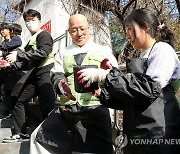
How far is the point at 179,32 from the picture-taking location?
7.61 meters

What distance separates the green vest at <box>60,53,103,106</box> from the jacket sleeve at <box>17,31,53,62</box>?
0.73m

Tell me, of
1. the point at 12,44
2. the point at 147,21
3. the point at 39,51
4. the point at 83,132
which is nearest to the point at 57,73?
the point at 83,132

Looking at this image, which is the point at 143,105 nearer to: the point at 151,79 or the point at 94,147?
the point at 151,79

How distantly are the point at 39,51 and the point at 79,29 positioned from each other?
0.78 meters

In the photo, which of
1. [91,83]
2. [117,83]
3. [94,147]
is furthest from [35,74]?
[117,83]

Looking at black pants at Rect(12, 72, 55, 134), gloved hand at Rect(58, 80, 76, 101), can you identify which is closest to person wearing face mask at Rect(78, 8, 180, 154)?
gloved hand at Rect(58, 80, 76, 101)

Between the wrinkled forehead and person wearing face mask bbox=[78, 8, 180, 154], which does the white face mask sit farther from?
person wearing face mask bbox=[78, 8, 180, 154]

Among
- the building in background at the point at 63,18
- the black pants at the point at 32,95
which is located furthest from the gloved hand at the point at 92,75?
the building in background at the point at 63,18

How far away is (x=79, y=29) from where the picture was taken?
2504 mm

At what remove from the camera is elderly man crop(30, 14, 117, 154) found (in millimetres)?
2371

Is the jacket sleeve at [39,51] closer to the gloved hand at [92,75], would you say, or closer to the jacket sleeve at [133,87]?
the gloved hand at [92,75]

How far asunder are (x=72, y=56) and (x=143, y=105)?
94cm

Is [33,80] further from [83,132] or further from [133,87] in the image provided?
[133,87]

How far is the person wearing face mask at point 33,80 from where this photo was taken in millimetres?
3250
